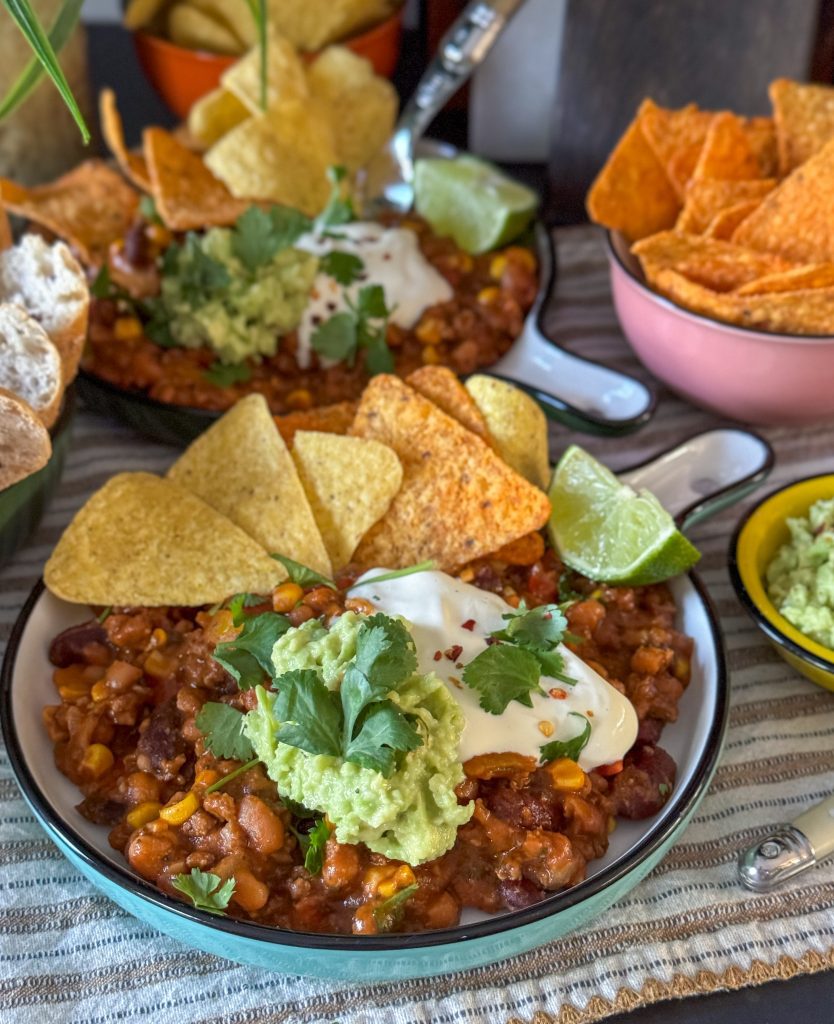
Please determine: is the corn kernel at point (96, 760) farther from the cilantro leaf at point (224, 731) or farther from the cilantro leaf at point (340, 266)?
the cilantro leaf at point (340, 266)

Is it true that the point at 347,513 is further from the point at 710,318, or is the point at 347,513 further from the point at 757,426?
the point at 757,426

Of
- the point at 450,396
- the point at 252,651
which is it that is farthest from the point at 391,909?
the point at 450,396

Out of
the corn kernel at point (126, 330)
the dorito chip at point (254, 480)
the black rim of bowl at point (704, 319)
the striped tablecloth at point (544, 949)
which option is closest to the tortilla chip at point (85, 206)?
the corn kernel at point (126, 330)

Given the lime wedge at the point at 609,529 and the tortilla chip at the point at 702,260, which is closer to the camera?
the lime wedge at the point at 609,529

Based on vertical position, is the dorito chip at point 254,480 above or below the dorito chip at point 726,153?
below

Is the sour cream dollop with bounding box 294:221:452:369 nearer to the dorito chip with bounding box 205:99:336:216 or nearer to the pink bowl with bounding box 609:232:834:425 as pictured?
the dorito chip with bounding box 205:99:336:216

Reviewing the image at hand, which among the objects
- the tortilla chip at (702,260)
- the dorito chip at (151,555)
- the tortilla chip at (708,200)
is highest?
the tortilla chip at (708,200)

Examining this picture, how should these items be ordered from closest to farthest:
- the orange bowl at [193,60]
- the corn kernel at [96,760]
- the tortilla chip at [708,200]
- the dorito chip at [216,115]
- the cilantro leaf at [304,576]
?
the corn kernel at [96,760] < the cilantro leaf at [304,576] < the tortilla chip at [708,200] < the dorito chip at [216,115] < the orange bowl at [193,60]

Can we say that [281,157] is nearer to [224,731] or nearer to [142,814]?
[224,731]
